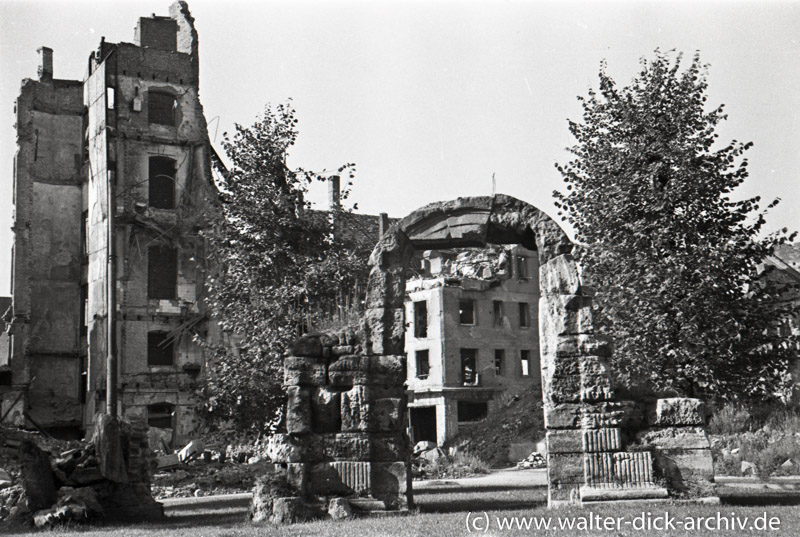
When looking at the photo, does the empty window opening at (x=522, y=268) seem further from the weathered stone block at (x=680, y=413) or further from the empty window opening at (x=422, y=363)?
the weathered stone block at (x=680, y=413)

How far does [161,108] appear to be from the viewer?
36.0m

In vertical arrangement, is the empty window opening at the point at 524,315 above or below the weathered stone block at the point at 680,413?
above

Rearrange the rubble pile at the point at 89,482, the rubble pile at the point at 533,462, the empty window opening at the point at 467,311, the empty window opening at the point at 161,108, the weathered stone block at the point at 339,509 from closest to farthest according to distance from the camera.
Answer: the weathered stone block at the point at 339,509, the rubble pile at the point at 89,482, the rubble pile at the point at 533,462, the empty window opening at the point at 161,108, the empty window opening at the point at 467,311

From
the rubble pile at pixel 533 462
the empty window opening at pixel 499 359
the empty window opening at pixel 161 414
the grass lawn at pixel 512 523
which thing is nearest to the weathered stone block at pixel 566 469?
the grass lawn at pixel 512 523

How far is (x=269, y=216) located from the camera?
19984 millimetres

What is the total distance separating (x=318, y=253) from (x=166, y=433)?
49.7 ft

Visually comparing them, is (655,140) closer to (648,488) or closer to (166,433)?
(648,488)

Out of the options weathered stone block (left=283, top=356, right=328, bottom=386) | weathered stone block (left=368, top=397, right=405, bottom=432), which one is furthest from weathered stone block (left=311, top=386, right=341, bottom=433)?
weathered stone block (left=368, top=397, right=405, bottom=432)

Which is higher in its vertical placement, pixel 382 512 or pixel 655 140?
pixel 655 140

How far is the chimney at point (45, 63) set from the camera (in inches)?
1503

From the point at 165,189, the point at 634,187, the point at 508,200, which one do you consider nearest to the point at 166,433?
the point at 165,189

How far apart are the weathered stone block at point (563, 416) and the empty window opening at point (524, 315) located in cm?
3525

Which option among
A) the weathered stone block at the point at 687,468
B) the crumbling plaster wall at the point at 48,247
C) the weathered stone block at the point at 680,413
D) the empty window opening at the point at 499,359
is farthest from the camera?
the empty window opening at the point at 499,359

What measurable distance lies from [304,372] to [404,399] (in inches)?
59.2
